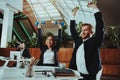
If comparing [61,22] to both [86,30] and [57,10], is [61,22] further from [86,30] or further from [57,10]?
[57,10]

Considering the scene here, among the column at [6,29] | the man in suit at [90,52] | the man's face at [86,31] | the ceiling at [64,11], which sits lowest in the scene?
the man in suit at [90,52]

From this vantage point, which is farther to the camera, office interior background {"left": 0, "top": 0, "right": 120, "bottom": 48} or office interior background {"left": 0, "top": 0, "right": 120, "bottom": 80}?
office interior background {"left": 0, "top": 0, "right": 120, "bottom": 48}

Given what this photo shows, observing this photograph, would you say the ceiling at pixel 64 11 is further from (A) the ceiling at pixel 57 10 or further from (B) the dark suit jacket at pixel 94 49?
(B) the dark suit jacket at pixel 94 49

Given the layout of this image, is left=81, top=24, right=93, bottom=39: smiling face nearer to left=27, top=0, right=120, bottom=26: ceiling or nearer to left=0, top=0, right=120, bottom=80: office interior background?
left=0, top=0, right=120, bottom=80: office interior background

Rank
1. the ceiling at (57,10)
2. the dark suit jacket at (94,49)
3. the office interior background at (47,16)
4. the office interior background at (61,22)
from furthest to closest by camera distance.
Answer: the ceiling at (57,10)
the office interior background at (47,16)
the office interior background at (61,22)
the dark suit jacket at (94,49)

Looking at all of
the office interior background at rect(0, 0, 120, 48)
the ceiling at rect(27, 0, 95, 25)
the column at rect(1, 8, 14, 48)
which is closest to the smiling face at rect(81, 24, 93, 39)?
the office interior background at rect(0, 0, 120, 48)

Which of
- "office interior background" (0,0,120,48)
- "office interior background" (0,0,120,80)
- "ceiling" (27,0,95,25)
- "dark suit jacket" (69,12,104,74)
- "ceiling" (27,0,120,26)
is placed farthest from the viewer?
"ceiling" (27,0,95,25)

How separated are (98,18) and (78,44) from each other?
0.34m

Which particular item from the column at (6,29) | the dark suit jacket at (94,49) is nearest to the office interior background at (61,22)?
the column at (6,29)

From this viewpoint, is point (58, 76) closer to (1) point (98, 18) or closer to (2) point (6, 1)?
(1) point (98, 18)

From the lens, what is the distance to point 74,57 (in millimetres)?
2211

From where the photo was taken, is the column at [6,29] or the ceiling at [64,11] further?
the column at [6,29]

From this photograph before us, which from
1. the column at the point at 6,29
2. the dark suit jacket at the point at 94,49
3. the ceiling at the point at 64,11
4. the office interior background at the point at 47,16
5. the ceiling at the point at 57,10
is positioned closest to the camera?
the dark suit jacket at the point at 94,49

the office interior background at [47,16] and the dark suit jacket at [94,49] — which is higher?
the office interior background at [47,16]
